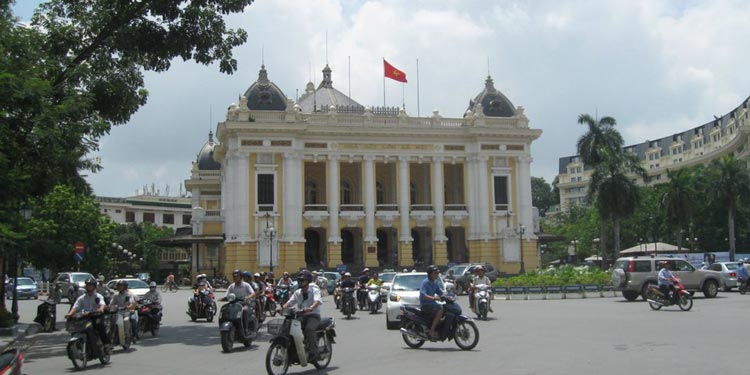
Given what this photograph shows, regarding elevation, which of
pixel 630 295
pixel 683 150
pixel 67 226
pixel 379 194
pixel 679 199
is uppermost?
pixel 683 150

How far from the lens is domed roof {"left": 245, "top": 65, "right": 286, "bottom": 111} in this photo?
5650 centimetres

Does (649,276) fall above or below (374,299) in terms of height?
above

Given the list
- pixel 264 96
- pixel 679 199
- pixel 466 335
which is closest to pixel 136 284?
pixel 466 335

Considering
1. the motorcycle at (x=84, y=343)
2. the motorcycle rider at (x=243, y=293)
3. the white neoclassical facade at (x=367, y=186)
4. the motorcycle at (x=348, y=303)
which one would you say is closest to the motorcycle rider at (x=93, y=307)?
the motorcycle at (x=84, y=343)

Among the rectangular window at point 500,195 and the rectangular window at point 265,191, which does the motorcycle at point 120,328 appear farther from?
the rectangular window at point 500,195

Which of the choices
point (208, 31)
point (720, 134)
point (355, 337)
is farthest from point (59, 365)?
point (720, 134)

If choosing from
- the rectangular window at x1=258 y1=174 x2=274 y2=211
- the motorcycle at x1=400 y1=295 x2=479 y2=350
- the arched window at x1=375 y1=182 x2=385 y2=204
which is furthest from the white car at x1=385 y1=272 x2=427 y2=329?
the arched window at x1=375 y1=182 x2=385 y2=204

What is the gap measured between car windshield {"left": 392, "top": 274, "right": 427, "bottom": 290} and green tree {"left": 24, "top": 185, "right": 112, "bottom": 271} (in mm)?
30644

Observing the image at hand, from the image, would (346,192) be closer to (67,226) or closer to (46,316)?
(67,226)

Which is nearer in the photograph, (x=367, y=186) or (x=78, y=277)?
(x=78, y=277)

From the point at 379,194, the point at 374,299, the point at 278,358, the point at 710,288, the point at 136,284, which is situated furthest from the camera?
the point at 379,194

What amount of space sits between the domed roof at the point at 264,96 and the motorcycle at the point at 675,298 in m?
38.5

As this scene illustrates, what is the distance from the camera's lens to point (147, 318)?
1855 cm

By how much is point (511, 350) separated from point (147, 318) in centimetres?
954
